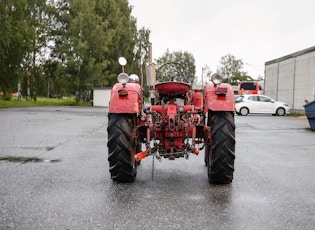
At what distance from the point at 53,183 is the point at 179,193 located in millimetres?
1797

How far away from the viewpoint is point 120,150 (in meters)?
5.89

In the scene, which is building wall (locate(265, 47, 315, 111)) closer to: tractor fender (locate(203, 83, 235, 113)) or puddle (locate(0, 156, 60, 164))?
puddle (locate(0, 156, 60, 164))

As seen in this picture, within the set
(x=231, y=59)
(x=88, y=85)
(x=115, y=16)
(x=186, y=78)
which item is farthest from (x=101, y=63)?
(x=231, y=59)

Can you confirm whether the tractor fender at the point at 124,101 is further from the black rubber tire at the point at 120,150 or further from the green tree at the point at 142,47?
the green tree at the point at 142,47

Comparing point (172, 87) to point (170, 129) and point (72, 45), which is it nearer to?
point (170, 129)

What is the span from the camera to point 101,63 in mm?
51250

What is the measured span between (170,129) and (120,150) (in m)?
0.76

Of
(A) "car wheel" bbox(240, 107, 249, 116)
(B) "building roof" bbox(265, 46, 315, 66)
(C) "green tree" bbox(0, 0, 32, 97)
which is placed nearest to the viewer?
(A) "car wheel" bbox(240, 107, 249, 116)

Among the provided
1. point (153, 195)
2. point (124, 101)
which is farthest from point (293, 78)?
point (153, 195)

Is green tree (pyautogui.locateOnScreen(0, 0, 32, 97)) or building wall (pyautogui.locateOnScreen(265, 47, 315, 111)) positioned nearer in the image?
building wall (pyautogui.locateOnScreen(265, 47, 315, 111))

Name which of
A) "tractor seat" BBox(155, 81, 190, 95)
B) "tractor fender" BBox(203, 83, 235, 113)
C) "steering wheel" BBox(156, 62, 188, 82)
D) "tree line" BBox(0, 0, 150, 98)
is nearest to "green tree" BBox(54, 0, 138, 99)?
"tree line" BBox(0, 0, 150, 98)

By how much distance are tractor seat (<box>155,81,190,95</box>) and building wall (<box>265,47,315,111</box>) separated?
31.3 m

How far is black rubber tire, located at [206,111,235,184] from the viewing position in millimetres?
5895

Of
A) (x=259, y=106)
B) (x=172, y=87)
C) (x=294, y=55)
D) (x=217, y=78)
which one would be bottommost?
(x=259, y=106)
